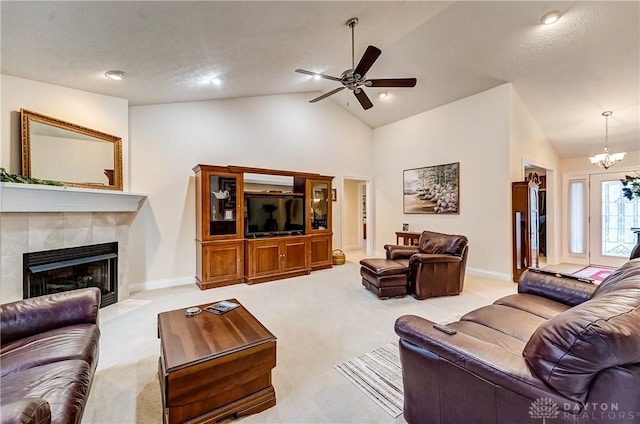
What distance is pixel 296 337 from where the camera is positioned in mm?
2689

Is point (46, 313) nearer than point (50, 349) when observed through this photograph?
No

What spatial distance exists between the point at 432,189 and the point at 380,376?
4544 mm

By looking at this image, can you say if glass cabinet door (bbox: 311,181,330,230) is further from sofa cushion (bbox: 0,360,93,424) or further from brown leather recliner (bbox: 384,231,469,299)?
sofa cushion (bbox: 0,360,93,424)

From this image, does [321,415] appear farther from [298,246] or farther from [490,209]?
[490,209]

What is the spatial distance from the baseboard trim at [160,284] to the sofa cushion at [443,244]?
3.83 m

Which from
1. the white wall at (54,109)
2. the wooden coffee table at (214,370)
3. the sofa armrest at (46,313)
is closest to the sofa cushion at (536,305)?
the wooden coffee table at (214,370)

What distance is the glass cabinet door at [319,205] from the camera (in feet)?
18.1

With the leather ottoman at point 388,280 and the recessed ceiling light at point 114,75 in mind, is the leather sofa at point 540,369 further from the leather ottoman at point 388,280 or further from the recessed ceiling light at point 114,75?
the recessed ceiling light at point 114,75

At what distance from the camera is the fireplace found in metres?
2.87

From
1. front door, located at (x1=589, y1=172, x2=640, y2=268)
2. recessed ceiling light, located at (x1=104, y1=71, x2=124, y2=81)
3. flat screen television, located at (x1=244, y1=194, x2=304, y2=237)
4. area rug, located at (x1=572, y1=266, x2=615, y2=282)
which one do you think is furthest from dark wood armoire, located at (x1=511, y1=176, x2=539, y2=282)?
recessed ceiling light, located at (x1=104, y1=71, x2=124, y2=81)

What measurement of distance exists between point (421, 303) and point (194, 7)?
394 centimetres

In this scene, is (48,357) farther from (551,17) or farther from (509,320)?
(551,17)

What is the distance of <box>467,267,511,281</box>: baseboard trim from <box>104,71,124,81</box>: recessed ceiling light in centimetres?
601

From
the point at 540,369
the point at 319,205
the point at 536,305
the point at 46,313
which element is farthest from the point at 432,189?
the point at 46,313
